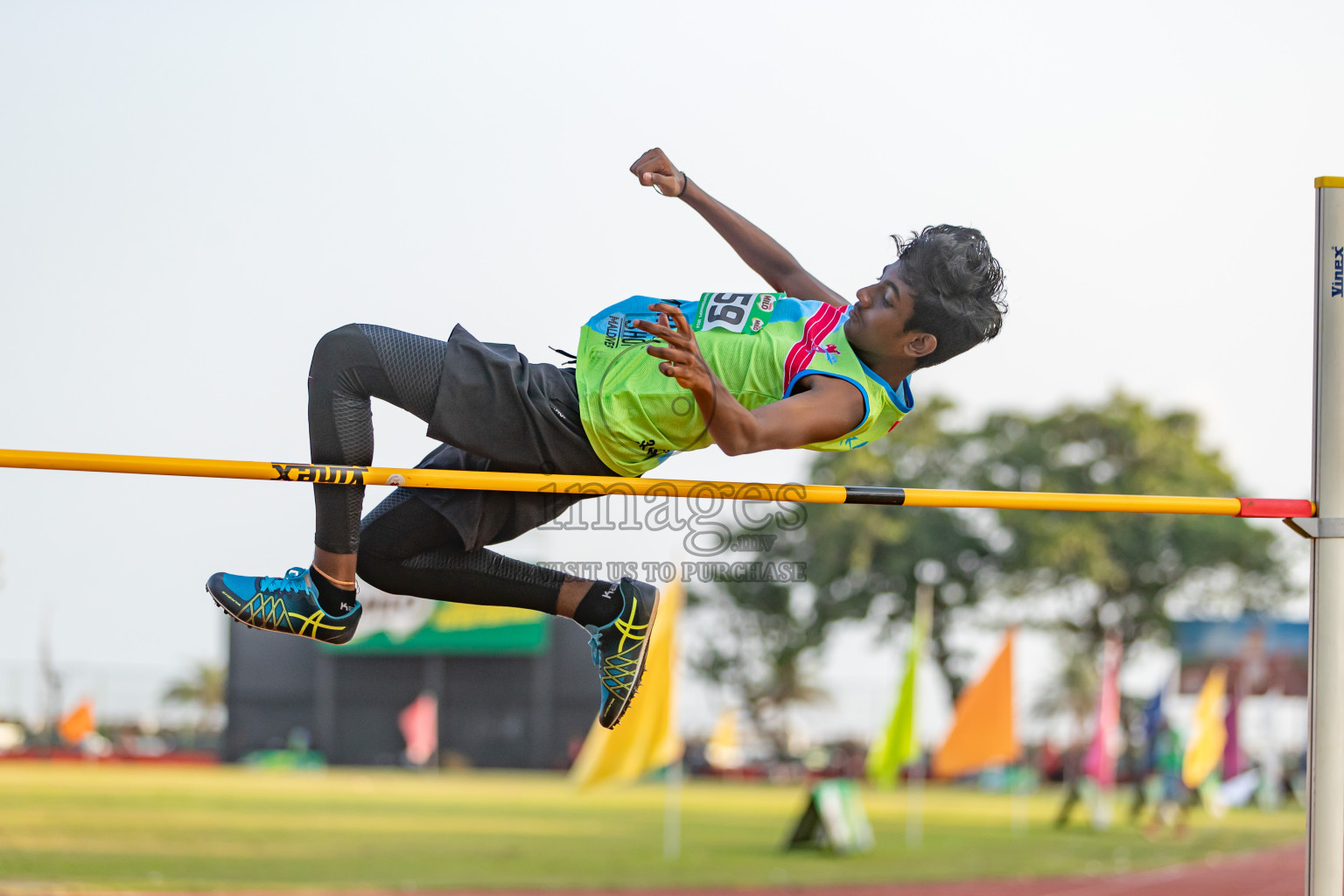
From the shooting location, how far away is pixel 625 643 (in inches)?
125

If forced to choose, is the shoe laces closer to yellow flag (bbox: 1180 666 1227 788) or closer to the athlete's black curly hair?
the athlete's black curly hair

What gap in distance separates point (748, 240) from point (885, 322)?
598mm

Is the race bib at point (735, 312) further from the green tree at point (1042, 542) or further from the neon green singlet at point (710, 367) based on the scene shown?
the green tree at point (1042, 542)

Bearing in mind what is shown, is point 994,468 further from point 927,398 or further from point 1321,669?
point 1321,669

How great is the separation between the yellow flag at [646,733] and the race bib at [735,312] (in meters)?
7.70

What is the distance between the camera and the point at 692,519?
3.55 m

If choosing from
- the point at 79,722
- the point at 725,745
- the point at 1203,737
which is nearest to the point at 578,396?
the point at 1203,737

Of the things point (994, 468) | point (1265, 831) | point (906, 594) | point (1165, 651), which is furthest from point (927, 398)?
point (1265, 831)

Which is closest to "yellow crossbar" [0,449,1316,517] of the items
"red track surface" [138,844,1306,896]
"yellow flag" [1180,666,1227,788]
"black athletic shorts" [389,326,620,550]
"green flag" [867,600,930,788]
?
"black athletic shorts" [389,326,620,550]

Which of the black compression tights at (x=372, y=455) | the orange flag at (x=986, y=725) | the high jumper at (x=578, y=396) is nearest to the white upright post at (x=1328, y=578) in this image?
the high jumper at (x=578, y=396)

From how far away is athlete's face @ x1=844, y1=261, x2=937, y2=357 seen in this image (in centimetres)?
289

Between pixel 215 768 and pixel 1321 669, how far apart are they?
2832 centimetres

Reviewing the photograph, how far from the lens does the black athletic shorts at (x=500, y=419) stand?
2898 mm

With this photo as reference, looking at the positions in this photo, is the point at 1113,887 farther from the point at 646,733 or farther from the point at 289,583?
the point at 289,583
